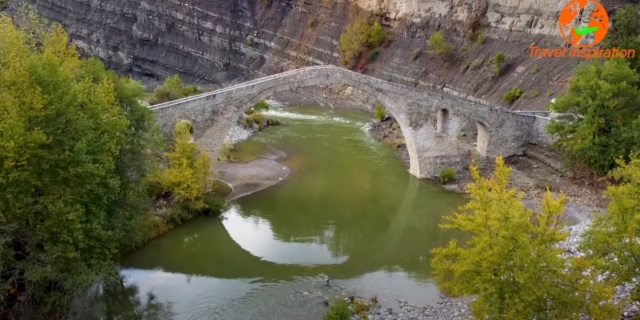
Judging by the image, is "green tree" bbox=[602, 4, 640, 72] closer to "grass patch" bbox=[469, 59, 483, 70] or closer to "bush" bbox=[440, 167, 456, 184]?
"bush" bbox=[440, 167, 456, 184]

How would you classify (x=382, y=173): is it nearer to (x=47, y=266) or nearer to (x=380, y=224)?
(x=380, y=224)

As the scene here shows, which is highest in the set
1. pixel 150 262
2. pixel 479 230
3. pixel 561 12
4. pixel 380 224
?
pixel 561 12

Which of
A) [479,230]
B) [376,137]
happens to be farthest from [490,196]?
[376,137]

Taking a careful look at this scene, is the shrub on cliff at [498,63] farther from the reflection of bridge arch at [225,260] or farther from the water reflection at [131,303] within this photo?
the water reflection at [131,303]

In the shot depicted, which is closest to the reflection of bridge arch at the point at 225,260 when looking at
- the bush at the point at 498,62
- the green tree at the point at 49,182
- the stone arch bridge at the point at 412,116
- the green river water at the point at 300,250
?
the green river water at the point at 300,250

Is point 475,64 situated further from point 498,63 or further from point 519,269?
point 519,269

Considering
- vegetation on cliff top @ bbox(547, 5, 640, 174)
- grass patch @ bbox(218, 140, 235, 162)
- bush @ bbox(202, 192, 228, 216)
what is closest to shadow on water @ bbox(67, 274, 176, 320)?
bush @ bbox(202, 192, 228, 216)
